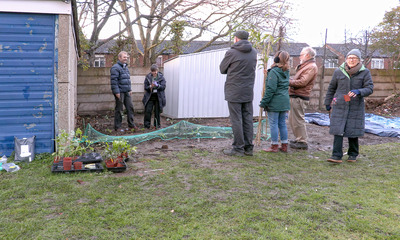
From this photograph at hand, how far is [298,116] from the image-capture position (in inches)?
232

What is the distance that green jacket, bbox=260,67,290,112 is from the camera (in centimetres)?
539

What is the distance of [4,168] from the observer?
420 centimetres

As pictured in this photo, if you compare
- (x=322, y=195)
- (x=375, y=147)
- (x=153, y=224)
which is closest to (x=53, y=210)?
(x=153, y=224)

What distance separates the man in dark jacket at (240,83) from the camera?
5.12 metres

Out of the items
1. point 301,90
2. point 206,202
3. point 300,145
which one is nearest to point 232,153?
point 300,145

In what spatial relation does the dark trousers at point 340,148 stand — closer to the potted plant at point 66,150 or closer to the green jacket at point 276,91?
the green jacket at point 276,91

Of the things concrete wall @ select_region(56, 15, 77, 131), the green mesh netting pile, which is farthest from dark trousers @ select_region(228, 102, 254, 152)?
concrete wall @ select_region(56, 15, 77, 131)

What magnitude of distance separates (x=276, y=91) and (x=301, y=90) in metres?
0.68

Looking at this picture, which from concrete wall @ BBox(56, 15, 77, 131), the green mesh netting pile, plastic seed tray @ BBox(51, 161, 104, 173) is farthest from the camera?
the green mesh netting pile

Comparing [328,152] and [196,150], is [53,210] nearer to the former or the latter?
[196,150]

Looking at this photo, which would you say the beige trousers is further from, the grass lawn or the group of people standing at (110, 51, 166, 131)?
the group of people standing at (110, 51, 166, 131)

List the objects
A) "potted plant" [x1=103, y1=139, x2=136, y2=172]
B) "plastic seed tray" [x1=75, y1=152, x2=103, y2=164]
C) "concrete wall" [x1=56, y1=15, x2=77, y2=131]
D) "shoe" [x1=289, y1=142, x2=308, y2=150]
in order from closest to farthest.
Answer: "potted plant" [x1=103, y1=139, x2=136, y2=172] → "plastic seed tray" [x1=75, y1=152, x2=103, y2=164] → "concrete wall" [x1=56, y1=15, x2=77, y2=131] → "shoe" [x1=289, y1=142, x2=308, y2=150]

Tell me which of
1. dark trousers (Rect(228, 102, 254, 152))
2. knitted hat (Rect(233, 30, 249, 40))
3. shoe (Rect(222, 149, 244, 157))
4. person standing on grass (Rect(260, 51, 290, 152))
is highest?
knitted hat (Rect(233, 30, 249, 40))

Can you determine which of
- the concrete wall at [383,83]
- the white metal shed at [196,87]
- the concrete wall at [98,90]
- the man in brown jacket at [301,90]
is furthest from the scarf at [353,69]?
the concrete wall at [383,83]
